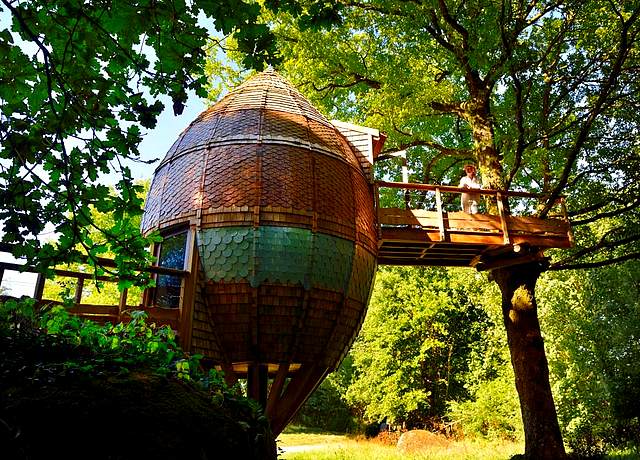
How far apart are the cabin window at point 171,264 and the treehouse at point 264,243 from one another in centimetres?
2

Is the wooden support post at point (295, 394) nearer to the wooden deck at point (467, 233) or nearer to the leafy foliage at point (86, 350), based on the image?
the wooden deck at point (467, 233)

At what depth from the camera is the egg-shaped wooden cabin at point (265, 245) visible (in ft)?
25.2

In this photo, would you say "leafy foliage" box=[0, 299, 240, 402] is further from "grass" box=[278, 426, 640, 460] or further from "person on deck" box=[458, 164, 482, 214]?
"grass" box=[278, 426, 640, 460]

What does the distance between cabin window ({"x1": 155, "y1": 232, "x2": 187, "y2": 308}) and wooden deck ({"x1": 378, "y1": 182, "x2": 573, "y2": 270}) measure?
377 centimetres

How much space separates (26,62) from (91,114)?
0.46 m

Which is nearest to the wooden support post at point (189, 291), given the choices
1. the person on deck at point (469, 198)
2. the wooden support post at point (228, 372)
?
the wooden support post at point (228, 372)

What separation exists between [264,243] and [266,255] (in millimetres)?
188

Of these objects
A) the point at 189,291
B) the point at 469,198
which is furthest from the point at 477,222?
the point at 189,291

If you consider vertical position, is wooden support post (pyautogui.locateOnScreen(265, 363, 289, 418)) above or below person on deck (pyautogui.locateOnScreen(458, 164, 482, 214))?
below

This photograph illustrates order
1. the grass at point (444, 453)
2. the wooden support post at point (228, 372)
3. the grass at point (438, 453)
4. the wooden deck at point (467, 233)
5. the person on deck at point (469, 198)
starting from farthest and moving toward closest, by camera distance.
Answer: the grass at point (438, 453) → the grass at point (444, 453) → the person on deck at point (469, 198) → the wooden deck at point (467, 233) → the wooden support post at point (228, 372)

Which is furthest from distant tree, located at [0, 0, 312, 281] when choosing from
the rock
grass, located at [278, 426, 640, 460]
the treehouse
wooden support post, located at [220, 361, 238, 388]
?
the rock

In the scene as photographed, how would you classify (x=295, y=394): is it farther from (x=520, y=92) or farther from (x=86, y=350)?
(x=520, y=92)

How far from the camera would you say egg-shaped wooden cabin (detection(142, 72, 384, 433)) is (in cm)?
769

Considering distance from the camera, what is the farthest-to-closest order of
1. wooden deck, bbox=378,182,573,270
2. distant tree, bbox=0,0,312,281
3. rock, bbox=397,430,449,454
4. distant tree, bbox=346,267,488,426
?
distant tree, bbox=346,267,488,426, rock, bbox=397,430,449,454, wooden deck, bbox=378,182,573,270, distant tree, bbox=0,0,312,281
